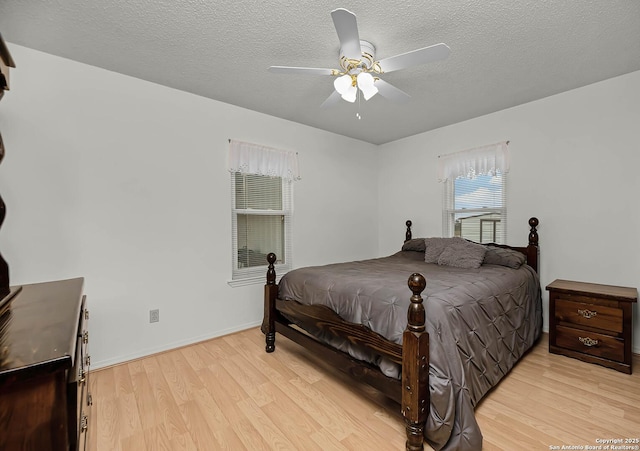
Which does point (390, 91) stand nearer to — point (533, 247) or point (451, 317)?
point (451, 317)

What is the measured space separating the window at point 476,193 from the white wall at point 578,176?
108 mm

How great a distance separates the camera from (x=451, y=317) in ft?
5.62

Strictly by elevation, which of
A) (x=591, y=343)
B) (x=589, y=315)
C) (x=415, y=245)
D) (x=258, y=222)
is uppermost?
(x=258, y=222)

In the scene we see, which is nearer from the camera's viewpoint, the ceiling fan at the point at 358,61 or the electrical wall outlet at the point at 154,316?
the ceiling fan at the point at 358,61

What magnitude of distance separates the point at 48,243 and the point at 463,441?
3008 millimetres

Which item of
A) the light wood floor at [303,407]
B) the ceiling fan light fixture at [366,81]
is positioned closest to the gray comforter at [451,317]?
the light wood floor at [303,407]

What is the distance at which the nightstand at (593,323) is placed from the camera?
2.30 m

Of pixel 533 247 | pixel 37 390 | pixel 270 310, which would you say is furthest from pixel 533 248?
pixel 37 390

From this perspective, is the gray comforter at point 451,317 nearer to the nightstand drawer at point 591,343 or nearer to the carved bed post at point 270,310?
the carved bed post at point 270,310

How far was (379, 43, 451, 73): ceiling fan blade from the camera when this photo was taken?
1.65 m

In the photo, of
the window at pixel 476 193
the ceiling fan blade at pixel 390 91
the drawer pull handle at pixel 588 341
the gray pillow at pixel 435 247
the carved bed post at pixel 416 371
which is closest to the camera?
the carved bed post at pixel 416 371

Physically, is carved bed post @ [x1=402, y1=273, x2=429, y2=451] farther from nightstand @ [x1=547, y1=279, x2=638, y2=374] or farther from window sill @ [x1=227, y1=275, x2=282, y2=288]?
window sill @ [x1=227, y1=275, x2=282, y2=288]

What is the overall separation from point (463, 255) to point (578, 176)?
1314 millimetres

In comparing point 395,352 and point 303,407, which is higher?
point 395,352
